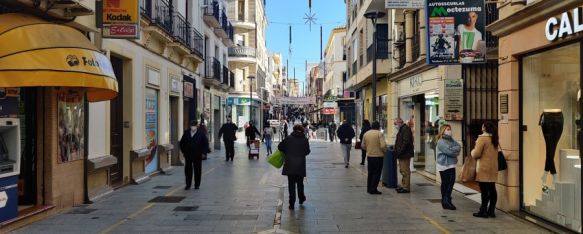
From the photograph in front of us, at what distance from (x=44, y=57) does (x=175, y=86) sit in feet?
38.0

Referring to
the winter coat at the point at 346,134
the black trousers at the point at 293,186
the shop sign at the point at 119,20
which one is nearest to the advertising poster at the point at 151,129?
the shop sign at the point at 119,20

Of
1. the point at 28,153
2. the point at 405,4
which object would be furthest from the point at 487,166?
the point at 28,153

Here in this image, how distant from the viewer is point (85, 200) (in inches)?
427

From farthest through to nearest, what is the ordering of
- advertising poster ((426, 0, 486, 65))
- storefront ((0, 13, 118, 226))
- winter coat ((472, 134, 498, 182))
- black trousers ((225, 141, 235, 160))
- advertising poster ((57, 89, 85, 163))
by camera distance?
black trousers ((225, 141, 235, 160))
advertising poster ((426, 0, 486, 65))
advertising poster ((57, 89, 85, 163))
winter coat ((472, 134, 498, 182))
storefront ((0, 13, 118, 226))

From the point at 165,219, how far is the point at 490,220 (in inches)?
209

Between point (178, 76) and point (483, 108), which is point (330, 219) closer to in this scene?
point (483, 108)

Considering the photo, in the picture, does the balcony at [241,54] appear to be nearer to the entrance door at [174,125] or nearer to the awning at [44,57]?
the entrance door at [174,125]

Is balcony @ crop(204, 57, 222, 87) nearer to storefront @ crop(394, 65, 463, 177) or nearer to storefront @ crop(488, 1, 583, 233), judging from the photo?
storefront @ crop(394, 65, 463, 177)

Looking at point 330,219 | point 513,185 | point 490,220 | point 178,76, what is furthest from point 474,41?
point 178,76

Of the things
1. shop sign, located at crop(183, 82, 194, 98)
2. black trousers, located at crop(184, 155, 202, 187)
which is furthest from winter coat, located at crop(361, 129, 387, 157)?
shop sign, located at crop(183, 82, 194, 98)

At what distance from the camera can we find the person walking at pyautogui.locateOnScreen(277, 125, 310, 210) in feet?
34.1

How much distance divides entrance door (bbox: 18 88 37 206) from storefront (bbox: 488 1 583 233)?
814 cm

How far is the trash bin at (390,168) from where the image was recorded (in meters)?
13.2

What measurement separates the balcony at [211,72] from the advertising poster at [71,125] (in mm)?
15449
